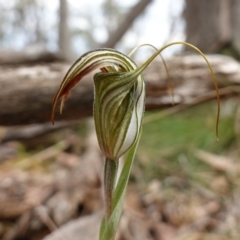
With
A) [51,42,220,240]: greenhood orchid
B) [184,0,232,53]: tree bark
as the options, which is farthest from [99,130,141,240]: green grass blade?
[184,0,232,53]: tree bark

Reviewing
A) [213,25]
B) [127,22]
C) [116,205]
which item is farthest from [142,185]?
[127,22]

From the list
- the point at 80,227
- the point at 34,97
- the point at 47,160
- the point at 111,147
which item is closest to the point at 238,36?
the point at 47,160

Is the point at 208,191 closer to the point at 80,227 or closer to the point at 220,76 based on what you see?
the point at 220,76

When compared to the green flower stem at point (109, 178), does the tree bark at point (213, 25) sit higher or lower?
lower

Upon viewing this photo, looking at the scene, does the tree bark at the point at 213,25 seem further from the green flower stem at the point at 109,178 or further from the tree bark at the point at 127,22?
the green flower stem at the point at 109,178

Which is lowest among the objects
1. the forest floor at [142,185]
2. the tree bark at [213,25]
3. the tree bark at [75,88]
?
the forest floor at [142,185]

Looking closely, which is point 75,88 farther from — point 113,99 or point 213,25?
point 213,25

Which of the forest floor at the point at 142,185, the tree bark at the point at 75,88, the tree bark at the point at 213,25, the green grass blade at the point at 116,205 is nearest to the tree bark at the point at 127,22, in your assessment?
the tree bark at the point at 213,25
